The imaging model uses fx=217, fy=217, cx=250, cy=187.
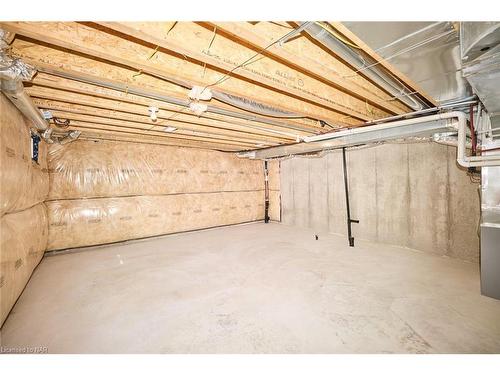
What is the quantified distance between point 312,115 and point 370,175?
8.24ft

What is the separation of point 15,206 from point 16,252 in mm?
475

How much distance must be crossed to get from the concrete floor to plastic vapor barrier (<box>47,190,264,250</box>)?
0.55 meters

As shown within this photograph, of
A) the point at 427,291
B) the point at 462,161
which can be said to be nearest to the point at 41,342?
the point at 427,291

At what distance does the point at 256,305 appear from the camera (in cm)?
220

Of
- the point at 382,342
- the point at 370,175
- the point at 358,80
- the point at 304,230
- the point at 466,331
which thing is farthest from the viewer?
the point at 304,230

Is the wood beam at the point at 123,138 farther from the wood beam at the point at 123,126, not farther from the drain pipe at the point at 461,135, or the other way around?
the drain pipe at the point at 461,135

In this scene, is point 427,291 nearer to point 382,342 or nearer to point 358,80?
point 382,342

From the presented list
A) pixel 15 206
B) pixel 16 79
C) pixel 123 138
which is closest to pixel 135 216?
pixel 123 138

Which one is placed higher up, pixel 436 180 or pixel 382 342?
pixel 436 180

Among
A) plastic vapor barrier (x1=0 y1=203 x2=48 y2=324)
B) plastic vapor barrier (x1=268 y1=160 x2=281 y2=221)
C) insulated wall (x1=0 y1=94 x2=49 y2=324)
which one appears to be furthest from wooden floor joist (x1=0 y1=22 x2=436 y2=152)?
plastic vapor barrier (x1=268 y1=160 x2=281 y2=221)

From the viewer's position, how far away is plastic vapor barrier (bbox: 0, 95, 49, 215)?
1943mm

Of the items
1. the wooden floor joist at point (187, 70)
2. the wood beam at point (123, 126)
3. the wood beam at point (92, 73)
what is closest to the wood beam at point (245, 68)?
the wooden floor joist at point (187, 70)

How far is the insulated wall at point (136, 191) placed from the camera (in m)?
4.04

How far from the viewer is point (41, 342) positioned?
1.71m
